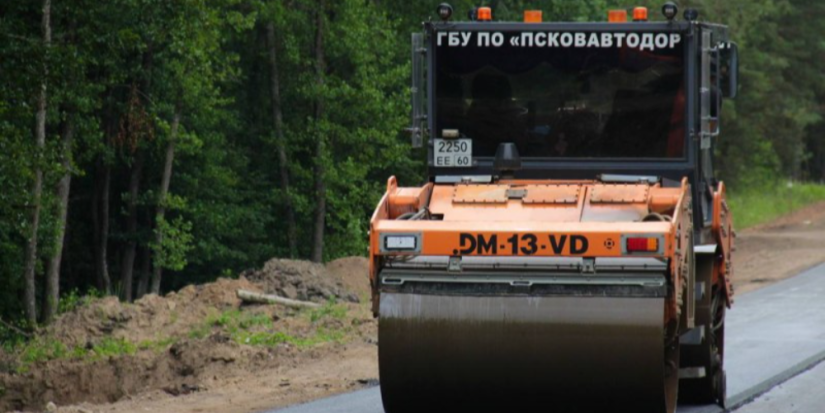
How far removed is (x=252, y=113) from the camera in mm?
41969

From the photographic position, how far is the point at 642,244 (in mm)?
8430

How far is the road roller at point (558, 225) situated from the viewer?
Result: 27.6ft

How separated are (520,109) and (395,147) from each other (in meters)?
26.9

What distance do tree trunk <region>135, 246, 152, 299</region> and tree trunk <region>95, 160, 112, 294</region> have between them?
0.81 metres

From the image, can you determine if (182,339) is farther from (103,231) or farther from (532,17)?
(103,231)

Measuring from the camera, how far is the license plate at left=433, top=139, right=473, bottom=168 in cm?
1045

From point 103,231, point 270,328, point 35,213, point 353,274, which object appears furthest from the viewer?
point 103,231

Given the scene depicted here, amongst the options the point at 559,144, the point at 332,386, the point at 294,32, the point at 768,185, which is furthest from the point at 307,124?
the point at 559,144

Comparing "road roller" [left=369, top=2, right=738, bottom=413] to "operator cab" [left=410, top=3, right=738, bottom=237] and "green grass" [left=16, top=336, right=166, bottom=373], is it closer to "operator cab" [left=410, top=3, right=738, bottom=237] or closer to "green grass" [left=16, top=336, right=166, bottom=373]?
"operator cab" [left=410, top=3, right=738, bottom=237]

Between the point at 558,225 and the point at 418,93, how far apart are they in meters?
2.15

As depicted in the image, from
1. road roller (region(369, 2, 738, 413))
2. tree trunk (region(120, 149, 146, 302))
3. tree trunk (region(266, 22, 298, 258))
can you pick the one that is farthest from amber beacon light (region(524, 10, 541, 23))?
tree trunk (region(266, 22, 298, 258))

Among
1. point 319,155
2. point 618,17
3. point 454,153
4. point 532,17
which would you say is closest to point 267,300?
point 454,153

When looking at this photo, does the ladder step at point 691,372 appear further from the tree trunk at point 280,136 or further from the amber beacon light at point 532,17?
the tree trunk at point 280,136

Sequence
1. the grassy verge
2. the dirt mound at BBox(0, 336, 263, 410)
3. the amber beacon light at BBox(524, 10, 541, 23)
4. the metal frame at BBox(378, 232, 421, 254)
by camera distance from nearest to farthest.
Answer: the metal frame at BBox(378, 232, 421, 254)
the amber beacon light at BBox(524, 10, 541, 23)
the dirt mound at BBox(0, 336, 263, 410)
the grassy verge
